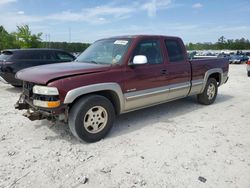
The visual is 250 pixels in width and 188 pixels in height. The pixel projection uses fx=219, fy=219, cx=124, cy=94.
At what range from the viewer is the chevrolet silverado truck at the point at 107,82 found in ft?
11.1

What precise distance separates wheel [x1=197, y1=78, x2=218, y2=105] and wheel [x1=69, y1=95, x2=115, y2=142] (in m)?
3.27

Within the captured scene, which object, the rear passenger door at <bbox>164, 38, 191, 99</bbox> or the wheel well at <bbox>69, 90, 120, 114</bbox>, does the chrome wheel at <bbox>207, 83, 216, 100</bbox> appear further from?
the wheel well at <bbox>69, 90, 120, 114</bbox>

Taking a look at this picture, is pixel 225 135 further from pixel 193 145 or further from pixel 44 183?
pixel 44 183

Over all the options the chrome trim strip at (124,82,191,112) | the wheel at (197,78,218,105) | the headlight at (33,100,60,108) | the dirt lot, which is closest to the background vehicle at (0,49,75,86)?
the dirt lot

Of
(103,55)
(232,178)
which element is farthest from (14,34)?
(232,178)

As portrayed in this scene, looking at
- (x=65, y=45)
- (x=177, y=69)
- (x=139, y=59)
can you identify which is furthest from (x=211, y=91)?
(x=65, y=45)

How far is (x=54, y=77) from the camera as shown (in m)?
3.28

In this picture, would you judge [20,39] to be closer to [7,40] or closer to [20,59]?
[7,40]

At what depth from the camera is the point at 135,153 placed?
339 cm

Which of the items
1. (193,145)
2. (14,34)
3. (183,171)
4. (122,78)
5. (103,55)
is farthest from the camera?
(14,34)

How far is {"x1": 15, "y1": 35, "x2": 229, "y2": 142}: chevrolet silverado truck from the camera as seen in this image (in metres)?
3.37

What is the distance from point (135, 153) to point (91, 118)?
0.95 m

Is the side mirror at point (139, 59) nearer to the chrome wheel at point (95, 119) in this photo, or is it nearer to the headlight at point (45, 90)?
the chrome wheel at point (95, 119)

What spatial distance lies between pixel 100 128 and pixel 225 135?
233cm
